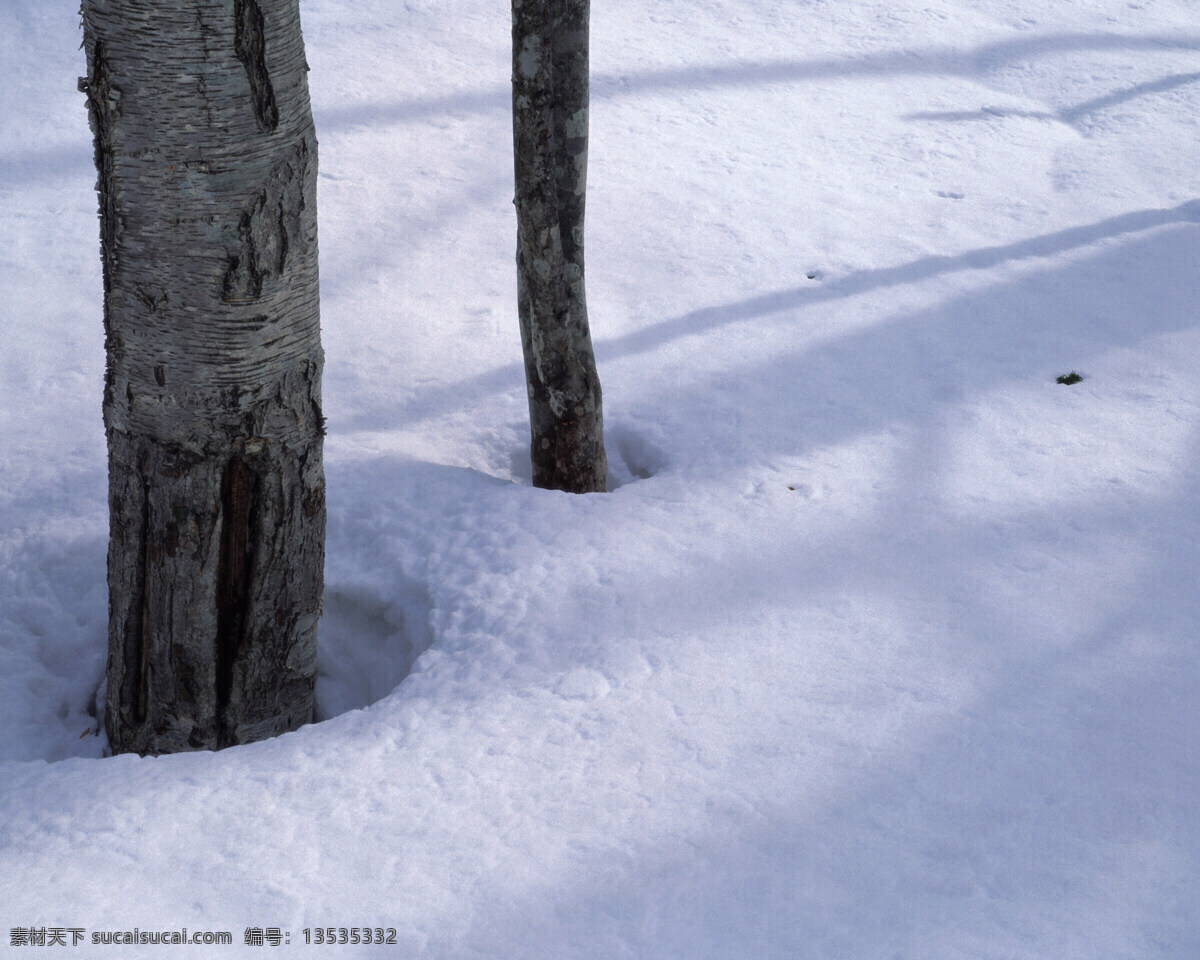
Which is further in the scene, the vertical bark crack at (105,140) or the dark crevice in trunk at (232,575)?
A: the dark crevice in trunk at (232,575)

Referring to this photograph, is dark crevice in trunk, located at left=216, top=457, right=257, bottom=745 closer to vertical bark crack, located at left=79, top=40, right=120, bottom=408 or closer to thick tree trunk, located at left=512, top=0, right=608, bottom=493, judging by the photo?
vertical bark crack, located at left=79, top=40, right=120, bottom=408

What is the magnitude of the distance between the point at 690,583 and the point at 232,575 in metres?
0.98

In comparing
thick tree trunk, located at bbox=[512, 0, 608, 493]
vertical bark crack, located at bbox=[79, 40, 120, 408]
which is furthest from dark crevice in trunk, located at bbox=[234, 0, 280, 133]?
thick tree trunk, located at bbox=[512, 0, 608, 493]

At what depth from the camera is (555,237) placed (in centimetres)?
272

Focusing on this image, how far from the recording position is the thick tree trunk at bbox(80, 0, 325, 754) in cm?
169

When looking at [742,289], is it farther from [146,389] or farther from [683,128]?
[146,389]

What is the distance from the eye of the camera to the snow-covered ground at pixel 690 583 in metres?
1.68

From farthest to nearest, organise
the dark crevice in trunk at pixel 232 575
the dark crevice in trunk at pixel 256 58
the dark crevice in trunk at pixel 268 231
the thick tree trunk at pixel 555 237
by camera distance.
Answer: the thick tree trunk at pixel 555 237
the dark crevice in trunk at pixel 232 575
the dark crevice in trunk at pixel 268 231
the dark crevice in trunk at pixel 256 58

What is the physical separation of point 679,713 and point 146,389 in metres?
1.15

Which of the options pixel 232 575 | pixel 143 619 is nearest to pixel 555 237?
pixel 232 575

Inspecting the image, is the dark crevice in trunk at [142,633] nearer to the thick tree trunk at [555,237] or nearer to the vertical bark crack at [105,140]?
the vertical bark crack at [105,140]

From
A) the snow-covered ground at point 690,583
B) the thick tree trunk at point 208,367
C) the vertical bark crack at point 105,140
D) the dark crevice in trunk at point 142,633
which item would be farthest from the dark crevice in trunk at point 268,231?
the snow-covered ground at point 690,583

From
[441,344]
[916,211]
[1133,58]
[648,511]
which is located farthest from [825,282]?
[1133,58]

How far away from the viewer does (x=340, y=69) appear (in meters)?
5.39
